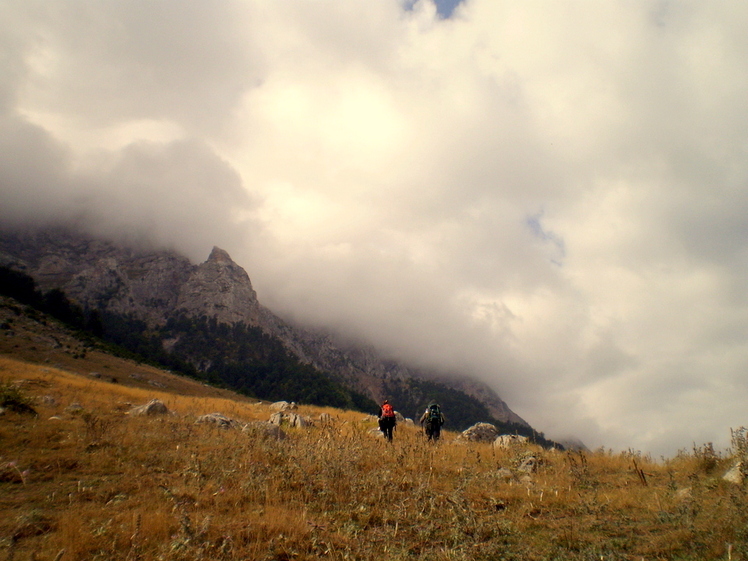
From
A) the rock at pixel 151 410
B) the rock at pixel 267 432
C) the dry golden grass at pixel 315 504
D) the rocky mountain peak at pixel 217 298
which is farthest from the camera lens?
the rocky mountain peak at pixel 217 298

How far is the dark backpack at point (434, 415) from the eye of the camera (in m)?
16.7

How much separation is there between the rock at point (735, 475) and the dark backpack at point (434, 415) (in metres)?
9.85

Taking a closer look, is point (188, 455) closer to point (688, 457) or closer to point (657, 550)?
point (657, 550)

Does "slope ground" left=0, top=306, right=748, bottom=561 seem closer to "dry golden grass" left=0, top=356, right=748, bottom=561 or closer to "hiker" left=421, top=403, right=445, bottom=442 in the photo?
"dry golden grass" left=0, top=356, right=748, bottom=561

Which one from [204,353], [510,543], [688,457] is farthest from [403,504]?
[204,353]

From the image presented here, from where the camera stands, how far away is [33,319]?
52.8m

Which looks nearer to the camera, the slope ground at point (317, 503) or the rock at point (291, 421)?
the slope ground at point (317, 503)

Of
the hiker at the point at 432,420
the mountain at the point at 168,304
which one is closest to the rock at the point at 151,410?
the hiker at the point at 432,420

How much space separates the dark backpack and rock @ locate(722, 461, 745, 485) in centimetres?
985

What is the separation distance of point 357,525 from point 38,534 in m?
4.11

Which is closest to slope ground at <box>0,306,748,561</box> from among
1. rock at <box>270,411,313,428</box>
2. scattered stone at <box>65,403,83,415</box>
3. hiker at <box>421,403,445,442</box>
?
scattered stone at <box>65,403,83,415</box>

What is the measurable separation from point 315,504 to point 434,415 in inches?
439

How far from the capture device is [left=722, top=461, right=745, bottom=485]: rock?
7586 millimetres

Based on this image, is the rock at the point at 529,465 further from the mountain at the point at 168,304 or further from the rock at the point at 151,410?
the mountain at the point at 168,304
